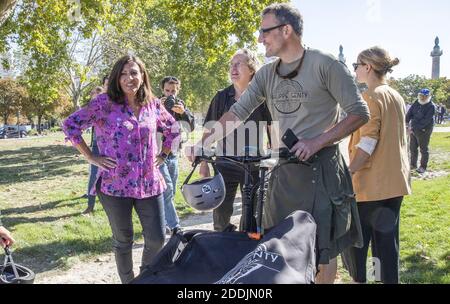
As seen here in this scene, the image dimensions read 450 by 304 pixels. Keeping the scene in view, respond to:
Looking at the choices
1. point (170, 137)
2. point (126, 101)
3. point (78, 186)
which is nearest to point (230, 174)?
point (170, 137)

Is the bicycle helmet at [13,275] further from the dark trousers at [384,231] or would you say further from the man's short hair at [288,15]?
the dark trousers at [384,231]

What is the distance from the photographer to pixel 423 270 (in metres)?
4.43

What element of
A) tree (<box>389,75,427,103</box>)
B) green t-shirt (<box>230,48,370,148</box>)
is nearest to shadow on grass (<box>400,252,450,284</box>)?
green t-shirt (<box>230,48,370,148</box>)

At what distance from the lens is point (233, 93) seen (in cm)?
443

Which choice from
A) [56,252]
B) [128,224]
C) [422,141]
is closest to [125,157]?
[128,224]

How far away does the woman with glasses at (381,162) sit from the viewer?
3.32 metres

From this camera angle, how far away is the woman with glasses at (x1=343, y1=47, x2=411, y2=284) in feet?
10.9

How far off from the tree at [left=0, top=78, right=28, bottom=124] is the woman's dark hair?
60.4m

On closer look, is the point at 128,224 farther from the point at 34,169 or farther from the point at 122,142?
the point at 34,169

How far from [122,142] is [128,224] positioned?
2.25 ft

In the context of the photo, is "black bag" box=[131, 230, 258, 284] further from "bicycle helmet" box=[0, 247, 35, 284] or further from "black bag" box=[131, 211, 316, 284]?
"bicycle helmet" box=[0, 247, 35, 284]

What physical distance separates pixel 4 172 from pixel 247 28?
341 inches
